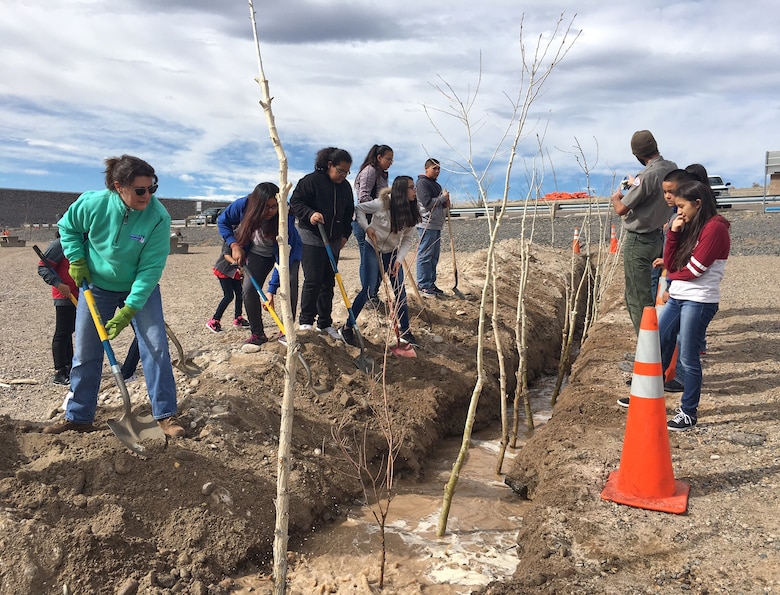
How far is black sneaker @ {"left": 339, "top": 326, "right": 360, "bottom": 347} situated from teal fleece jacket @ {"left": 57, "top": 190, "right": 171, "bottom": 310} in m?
2.37

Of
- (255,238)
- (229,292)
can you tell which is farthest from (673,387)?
(229,292)

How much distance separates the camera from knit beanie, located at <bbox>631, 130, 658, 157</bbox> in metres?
5.04

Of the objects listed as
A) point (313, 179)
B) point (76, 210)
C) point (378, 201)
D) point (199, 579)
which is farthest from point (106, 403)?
point (378, 201)

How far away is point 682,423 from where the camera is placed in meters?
4.11

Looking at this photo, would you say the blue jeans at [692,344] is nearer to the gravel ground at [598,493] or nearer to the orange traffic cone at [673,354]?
the gravel ground at [598,493]

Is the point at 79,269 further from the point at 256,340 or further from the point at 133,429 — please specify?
the point at 256,340

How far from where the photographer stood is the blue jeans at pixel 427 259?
7559 millimetres

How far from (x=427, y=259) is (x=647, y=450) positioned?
4.58 m

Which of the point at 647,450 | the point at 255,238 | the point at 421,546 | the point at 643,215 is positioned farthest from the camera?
the point at 255,238

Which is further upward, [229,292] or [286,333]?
[286,333]

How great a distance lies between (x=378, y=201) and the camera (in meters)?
5.65

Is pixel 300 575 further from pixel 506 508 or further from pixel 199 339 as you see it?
pixel 199 339

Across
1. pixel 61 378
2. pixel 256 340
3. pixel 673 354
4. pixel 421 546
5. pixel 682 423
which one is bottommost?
pixel 421 546

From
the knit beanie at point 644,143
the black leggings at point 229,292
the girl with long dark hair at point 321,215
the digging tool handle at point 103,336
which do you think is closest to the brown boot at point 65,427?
the digging tool handle at point 103,336
